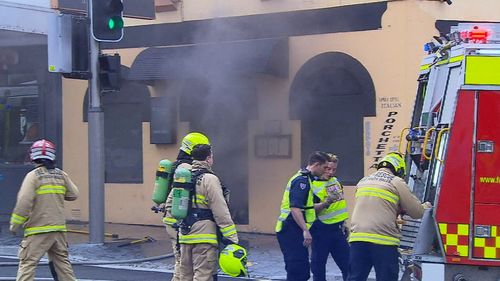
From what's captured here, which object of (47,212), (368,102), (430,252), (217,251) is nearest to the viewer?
(430,252)

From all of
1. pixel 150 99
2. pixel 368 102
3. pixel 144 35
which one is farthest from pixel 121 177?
pixel 368 102

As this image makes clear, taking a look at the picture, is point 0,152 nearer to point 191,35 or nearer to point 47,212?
point 191,35

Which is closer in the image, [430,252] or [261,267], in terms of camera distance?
[430,252]

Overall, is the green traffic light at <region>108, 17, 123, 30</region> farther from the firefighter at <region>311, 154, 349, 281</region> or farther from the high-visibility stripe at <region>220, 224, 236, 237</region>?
the high-visibility stripe at <region>220, 224, 236, 237</region>

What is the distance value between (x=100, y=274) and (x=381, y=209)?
4735 millimetres

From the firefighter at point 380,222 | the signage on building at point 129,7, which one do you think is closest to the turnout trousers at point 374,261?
the firefighter at point 380,222

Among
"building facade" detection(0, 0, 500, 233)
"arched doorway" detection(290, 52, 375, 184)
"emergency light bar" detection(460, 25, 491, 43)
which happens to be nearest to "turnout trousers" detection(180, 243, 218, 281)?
"emergency light bar" detection(460, 25, 491, 43)

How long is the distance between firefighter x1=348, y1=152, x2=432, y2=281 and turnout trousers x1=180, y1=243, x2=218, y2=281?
1.38 m

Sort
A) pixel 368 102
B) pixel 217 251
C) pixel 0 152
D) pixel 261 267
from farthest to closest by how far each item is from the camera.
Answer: pixel 0 152
pixel 368 102
pixel 261 267
pixel 217 251

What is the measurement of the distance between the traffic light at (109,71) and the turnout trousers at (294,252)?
4741 mm

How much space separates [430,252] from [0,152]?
12.0 m

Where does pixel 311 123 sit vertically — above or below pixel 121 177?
above

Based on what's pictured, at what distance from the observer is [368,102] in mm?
13469

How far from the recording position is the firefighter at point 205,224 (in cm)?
729
